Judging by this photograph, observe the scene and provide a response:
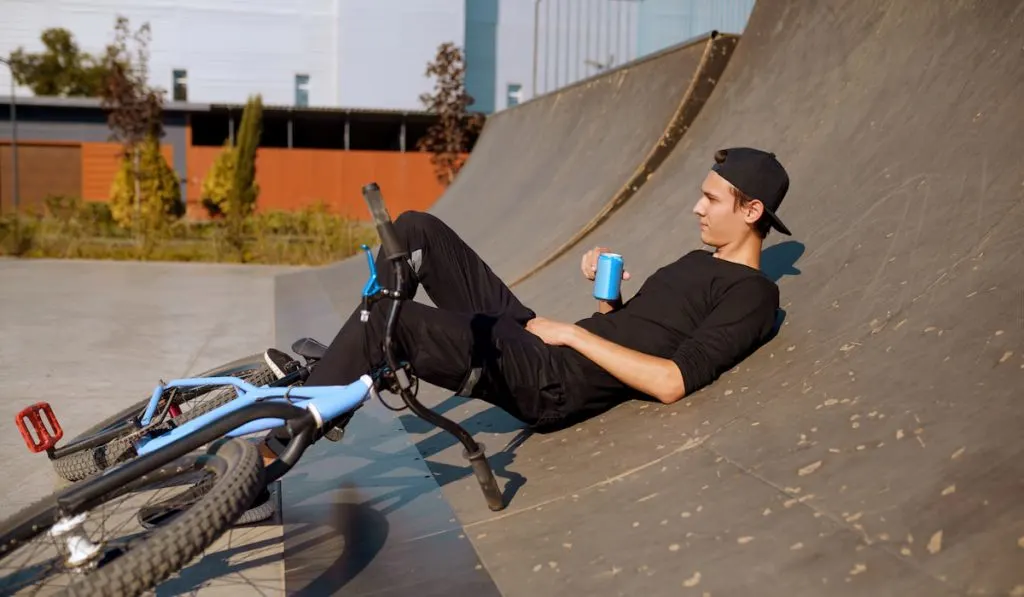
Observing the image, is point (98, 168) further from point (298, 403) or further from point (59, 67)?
point (298, 403)

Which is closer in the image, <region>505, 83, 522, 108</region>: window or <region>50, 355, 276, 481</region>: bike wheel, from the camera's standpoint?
<region>50, 355, 276, 481</region>: bike wheel

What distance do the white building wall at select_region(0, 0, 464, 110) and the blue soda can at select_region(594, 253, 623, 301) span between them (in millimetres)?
33726

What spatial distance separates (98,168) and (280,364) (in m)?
32.3

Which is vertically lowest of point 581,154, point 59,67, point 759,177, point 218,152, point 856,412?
point 856,412

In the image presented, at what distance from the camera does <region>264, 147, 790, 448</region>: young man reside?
3.10 m

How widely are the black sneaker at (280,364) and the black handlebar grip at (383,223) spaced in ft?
3.83

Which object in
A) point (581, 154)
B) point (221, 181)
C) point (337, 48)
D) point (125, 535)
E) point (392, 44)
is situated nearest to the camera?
point (125, 535)

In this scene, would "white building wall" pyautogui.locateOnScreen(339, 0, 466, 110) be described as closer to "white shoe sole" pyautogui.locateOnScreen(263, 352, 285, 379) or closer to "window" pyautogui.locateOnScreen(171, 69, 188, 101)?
"window" pyautogui.locateOnScreen(171, 69, 188, 101)

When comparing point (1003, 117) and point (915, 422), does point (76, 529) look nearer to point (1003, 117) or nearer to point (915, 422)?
point (915, 422)

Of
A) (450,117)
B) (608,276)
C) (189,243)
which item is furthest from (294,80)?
(608,276)

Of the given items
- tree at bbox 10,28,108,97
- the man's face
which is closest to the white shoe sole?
the man's face

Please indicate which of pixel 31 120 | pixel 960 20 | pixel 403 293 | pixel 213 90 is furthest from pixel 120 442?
pixel 213 90

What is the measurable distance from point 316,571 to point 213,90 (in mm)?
38141

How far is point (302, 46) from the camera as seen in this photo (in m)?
37.5
